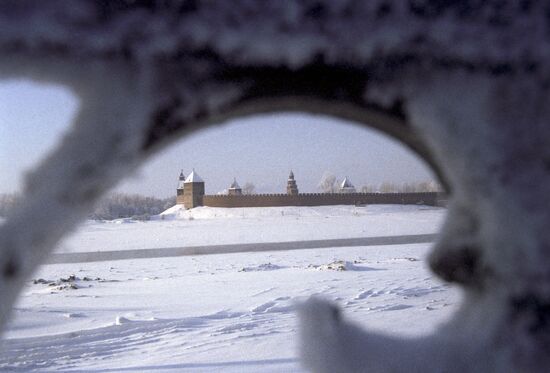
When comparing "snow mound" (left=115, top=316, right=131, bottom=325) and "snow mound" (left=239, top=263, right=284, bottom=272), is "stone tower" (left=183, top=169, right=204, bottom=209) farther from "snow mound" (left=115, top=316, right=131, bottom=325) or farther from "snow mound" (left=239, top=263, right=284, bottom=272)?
"snow mound" (left=115, top=316, right=131, bottom=325)

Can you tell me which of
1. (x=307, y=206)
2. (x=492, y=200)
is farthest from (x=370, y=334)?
(x=307, y=206)

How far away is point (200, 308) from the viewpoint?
4141mm

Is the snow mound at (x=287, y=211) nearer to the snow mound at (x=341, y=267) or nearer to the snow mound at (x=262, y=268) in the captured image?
the snow mound at (x=262, y=268)

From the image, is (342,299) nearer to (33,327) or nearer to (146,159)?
(33,327)

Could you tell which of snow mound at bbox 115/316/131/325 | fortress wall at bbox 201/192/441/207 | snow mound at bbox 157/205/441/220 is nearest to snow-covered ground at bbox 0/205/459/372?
snow mound at bbox 115/316/131/325

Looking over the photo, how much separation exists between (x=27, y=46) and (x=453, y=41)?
43 cm

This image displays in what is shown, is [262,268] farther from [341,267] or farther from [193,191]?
[193,191]

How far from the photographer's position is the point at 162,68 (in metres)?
0.49

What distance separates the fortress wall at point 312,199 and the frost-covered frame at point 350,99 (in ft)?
75.1

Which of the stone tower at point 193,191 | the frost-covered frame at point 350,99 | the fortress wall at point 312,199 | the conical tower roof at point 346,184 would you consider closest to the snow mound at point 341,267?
the frost-covered frame at point 350,99

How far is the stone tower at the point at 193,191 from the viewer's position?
25.1m

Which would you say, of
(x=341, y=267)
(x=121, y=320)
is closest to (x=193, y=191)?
(x=341, y=267)

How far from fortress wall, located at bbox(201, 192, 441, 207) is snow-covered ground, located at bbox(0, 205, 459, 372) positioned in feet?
53.4

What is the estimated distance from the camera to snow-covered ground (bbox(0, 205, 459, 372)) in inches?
116
